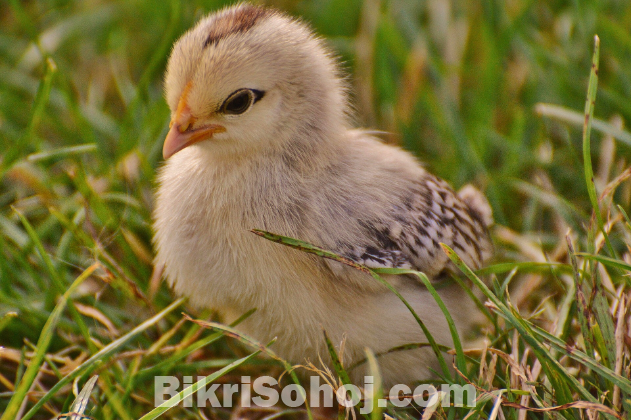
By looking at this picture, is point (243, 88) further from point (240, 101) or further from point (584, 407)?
point (584, 407)

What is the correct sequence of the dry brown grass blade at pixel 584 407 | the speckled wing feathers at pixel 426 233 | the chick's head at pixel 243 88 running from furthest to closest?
the speckled wing feathers at pixel 426 233 → the chick's head at pixel 243 88 → the dry brown grass blade at pixel 584 407

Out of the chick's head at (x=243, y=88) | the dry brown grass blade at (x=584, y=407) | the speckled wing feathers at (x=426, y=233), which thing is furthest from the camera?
the speckled wing feathers at (x=426, y=233)

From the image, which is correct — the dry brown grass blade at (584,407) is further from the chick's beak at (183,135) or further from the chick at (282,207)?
the chick's beak at (183,135)

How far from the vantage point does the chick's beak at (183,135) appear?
2561 millimetres

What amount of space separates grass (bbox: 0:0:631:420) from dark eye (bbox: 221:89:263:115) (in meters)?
0.80

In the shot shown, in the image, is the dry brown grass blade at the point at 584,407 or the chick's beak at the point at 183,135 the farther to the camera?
the chick's beak at the point at 183,135

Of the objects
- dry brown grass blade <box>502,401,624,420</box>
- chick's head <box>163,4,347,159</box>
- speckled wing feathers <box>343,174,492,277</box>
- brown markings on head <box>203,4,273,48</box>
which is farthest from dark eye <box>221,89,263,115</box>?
dry brown grass blade <box>502,401,624,420</box>

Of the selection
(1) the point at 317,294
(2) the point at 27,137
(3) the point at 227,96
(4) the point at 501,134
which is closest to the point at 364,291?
(1) the point at 317,294

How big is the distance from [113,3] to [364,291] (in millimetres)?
4123

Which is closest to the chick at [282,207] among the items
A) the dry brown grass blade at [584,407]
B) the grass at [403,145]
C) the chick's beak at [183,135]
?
the chick's beak at [183,135]

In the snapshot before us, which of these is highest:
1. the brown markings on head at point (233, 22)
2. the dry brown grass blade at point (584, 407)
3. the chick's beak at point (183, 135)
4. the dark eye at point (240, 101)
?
the brown markings on head at point (233, 22)

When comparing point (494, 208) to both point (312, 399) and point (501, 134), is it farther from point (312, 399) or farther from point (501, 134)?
point (312, 399)

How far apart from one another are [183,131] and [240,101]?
0.27 m

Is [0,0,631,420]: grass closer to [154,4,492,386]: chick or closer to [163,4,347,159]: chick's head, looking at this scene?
[154,4,492,386]: chick
